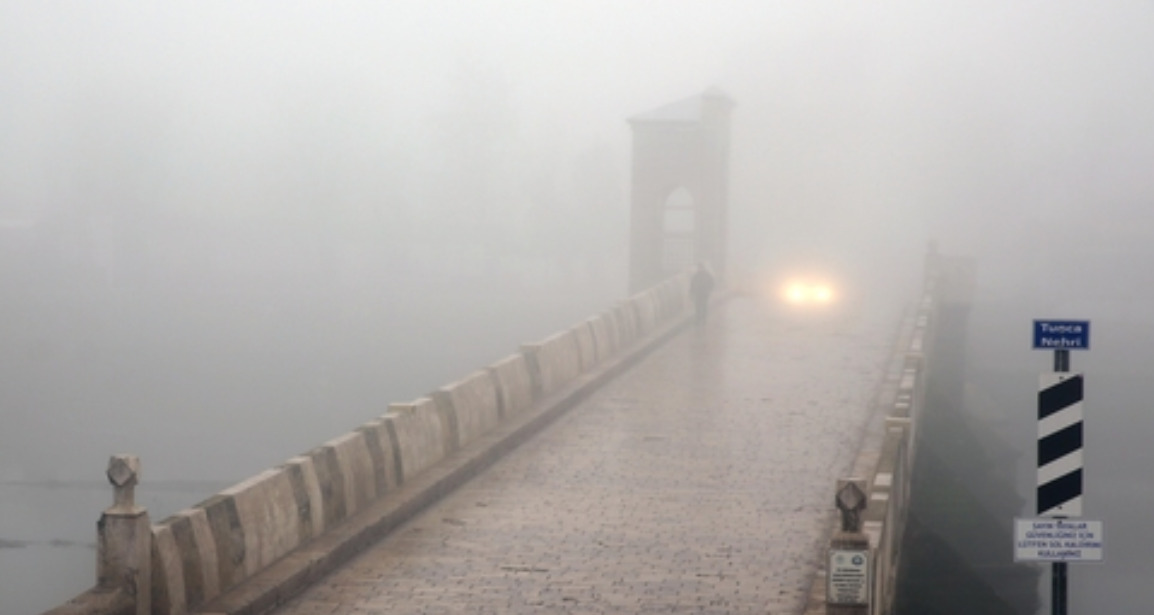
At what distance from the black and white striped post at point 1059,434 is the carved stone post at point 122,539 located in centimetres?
511

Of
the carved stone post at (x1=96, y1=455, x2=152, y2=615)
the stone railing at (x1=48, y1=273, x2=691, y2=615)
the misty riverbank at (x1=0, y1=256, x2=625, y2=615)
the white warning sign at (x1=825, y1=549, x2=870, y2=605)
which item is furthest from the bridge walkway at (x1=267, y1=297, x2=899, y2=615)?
the misty riverbank at (x1=0, y1=256, x2=625, y2=615)

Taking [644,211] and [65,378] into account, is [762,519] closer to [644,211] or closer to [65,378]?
[644,211]

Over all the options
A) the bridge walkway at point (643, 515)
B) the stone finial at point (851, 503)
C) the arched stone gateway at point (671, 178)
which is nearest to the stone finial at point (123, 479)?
the bridge walkway at point (643, 515)

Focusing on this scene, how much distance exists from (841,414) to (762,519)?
23.3 feet

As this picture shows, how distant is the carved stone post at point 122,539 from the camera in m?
9.87

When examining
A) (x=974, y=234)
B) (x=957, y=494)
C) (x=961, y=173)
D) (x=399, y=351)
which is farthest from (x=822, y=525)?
(x=961, y=173)

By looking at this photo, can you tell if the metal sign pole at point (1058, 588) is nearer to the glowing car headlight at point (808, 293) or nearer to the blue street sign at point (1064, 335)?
the blue street sign at point (1064, 335)

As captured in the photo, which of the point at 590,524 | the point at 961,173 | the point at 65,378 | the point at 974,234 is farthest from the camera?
the point at 961,173

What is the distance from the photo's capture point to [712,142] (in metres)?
47.1

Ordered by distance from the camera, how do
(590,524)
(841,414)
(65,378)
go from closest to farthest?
1. (590,524)
2. (841,414)
3. (65,378)

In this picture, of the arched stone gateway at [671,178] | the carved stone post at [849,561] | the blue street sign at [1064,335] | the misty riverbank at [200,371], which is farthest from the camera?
the arched stone gateway at [671,178]

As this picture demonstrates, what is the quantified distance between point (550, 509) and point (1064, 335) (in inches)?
238

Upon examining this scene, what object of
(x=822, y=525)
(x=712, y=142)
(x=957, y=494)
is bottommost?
(x=957, y=494)

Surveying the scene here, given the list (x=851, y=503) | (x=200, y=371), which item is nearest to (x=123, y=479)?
(x=851, y=503)
